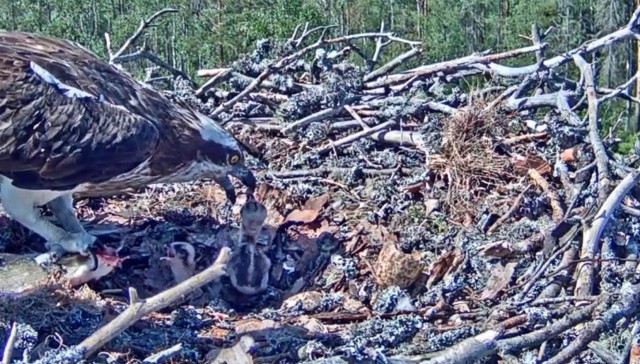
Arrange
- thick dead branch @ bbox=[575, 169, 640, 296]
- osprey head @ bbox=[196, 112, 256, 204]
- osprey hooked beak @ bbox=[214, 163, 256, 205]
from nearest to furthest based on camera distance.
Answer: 1. thick dead branch @ bbox=[575, 169, 640, 296]
2. osprey head @ bbox=[196, 112, 256, 204]
3. osprey hooked beak @ bbox=[214, 163, 256, 205]

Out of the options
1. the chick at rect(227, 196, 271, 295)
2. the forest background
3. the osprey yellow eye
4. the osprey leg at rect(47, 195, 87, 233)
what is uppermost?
the osprey yellow eye

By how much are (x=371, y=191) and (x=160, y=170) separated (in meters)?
1.13

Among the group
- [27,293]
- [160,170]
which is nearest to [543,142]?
[160,170]

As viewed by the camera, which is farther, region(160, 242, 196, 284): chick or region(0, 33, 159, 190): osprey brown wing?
region(160, 242, 196, 284): chick

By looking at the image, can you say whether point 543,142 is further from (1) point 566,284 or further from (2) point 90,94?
(2) point 90,94

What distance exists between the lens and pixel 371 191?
5.11 m

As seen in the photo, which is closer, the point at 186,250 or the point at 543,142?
the point at 186,250

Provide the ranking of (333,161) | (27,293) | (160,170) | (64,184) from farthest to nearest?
1. (333,161)
2. (160,170)
3. (64,184)
4. (27,293)

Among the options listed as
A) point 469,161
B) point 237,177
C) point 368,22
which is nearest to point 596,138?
point 469,161

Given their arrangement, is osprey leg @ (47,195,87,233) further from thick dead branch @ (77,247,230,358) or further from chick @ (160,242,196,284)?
thick dead branch @ (77,247,230,358)

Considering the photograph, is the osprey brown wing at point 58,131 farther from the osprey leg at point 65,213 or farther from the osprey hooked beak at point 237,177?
the osprey hooked beak at point 237,177

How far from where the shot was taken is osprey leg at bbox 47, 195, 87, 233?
4.46m

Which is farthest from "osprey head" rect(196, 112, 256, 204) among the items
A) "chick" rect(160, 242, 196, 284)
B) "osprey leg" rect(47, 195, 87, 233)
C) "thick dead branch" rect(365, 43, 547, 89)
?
"thick dead branch" rect(365, 43, 547, 89)

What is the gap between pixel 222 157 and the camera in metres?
4.71
